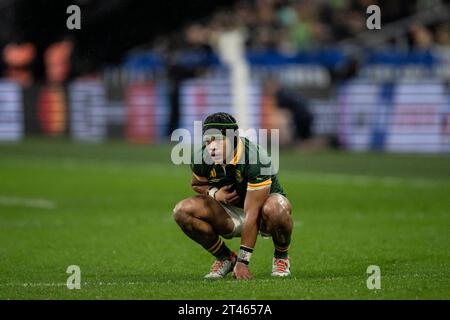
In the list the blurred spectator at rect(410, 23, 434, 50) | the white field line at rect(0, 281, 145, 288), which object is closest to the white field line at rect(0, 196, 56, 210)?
the white field line at rect(0, 281, 145, 288)

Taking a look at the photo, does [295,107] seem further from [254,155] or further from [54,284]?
[54,284]

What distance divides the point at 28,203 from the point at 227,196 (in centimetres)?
936

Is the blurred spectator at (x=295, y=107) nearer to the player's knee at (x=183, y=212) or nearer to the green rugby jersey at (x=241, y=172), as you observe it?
the green rugby jersey at (x=241, y=172)

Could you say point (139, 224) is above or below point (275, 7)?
below

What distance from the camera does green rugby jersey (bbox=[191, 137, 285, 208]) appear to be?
373 inches

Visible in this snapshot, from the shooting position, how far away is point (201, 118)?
28828 millimetres

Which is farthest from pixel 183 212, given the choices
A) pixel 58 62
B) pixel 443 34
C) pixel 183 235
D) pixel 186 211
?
pixel 58 62

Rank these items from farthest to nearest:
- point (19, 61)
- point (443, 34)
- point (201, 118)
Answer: point (19, 61) → point (443, 34) → point (201, 118)

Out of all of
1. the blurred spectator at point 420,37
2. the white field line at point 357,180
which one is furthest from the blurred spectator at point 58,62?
the white field line at point 357,180

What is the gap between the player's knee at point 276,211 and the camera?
9555mm

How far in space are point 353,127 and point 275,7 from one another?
6.98 meters

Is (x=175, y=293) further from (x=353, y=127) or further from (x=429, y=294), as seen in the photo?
(x=353, y=127)

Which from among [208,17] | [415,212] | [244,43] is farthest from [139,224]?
[208,17]
